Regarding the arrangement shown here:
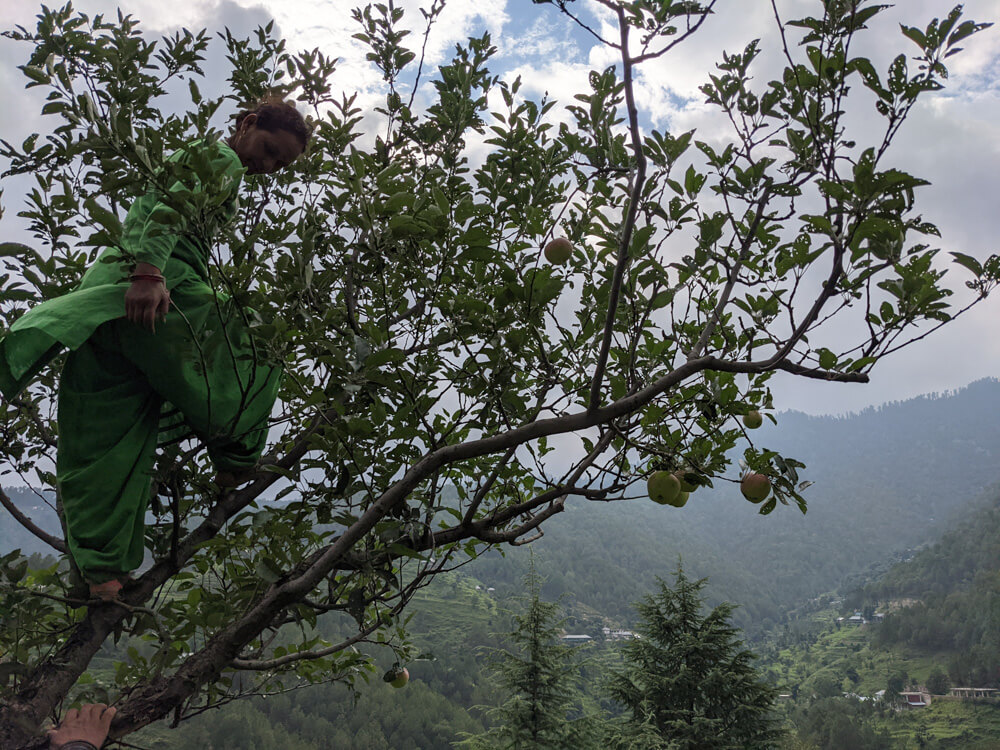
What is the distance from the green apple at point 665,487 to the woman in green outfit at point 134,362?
1.31m

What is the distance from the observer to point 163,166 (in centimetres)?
139

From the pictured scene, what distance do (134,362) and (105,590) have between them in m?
0.73

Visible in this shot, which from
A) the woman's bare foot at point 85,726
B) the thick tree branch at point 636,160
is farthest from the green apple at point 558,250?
the woman's bare foot at point 85,726

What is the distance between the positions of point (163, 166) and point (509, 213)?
4.14 feet

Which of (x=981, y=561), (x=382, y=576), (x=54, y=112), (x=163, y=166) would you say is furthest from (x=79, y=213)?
(x=981, y=561)

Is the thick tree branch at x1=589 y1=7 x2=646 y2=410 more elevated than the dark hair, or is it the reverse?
the dark hair

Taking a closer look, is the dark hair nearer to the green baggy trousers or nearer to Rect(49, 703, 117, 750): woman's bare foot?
the green baggy trousers

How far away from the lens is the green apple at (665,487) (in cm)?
199

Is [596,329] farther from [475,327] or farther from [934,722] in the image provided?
[934,722]

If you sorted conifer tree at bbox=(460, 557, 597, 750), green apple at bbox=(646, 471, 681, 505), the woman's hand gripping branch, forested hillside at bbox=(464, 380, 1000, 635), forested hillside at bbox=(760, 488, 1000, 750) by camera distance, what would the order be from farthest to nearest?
A: forested hillside at bbox=(464, 380, 1000, 635), forested hillside at bbox=(760, 488, 1000, 750), conifer tree at bbox=(460, 557, 597, 750), green apple at bbox=(646, 471, 681, 505), the woman's hand gripping branch

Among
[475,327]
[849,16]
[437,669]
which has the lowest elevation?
[437,669]

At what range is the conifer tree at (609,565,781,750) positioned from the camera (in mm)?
14195

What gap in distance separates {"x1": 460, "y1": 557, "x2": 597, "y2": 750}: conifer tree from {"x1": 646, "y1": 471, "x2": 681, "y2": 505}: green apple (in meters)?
12.0

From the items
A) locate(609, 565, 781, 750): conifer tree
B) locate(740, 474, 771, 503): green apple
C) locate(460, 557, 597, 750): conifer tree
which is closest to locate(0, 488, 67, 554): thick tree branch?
locate(740, 474, 771, 503): green apple
